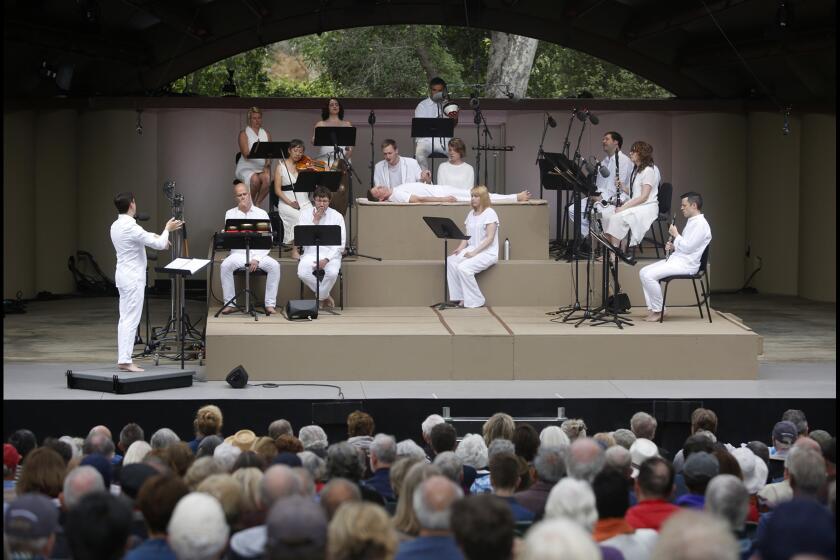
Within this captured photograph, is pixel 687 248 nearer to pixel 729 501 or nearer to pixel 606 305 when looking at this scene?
pixel 606 305

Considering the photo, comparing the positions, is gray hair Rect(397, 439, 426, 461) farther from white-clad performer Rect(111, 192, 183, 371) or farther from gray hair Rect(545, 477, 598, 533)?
white-clad performer Rect(111, 192, 183, 371)

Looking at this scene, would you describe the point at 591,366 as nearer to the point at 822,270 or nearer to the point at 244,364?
the point at 244,364

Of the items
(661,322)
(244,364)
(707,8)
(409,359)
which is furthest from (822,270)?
(244,364)

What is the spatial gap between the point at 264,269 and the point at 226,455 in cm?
557

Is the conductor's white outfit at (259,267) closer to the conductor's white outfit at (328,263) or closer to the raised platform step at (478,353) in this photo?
the conductor's white outfit at (328,263)

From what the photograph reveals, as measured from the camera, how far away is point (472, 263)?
479 inches

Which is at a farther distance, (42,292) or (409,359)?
(42,292)

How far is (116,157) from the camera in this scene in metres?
17.5

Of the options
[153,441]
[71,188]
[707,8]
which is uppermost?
[707,8]

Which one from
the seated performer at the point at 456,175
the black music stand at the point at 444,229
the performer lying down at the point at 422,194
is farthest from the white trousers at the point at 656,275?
the seated performer at the point at 456,175

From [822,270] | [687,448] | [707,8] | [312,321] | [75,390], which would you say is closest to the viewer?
[687,448]

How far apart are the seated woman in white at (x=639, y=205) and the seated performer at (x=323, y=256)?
8.52 ft

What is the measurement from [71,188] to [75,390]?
7.98 metres

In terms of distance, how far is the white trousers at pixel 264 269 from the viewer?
11852mm
